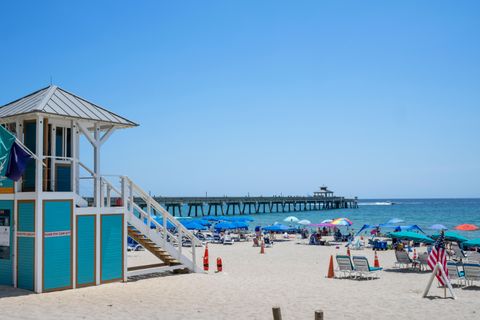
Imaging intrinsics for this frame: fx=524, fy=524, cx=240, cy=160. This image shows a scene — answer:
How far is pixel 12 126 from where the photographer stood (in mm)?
14125

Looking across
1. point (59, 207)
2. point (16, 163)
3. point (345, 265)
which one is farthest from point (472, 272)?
point (16, 163)

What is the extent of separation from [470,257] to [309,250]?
971 centimetres

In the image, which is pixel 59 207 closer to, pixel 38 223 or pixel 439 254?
pixel 38 223

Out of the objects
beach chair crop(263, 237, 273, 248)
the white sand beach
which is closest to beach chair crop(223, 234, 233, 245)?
beach chair crop(263, 237, 273, 248)

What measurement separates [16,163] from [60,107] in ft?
6.66

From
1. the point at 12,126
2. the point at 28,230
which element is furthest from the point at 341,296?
the point at 12,126

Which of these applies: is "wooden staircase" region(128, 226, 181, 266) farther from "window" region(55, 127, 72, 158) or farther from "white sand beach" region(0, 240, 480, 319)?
"window" region(55, 127, 72, 158)

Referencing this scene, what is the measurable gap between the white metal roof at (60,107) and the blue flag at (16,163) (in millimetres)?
981

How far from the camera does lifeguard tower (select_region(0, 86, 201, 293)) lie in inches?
507

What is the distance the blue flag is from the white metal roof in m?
0.98

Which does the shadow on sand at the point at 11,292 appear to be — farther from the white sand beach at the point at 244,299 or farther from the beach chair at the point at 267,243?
the beach chair at the point at 267,243

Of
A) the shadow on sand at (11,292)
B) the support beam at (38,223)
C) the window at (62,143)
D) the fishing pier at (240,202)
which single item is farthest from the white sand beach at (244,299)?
the fishing pier at (240,202)

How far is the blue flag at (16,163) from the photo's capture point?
12359mm

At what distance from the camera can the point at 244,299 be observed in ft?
39.7
